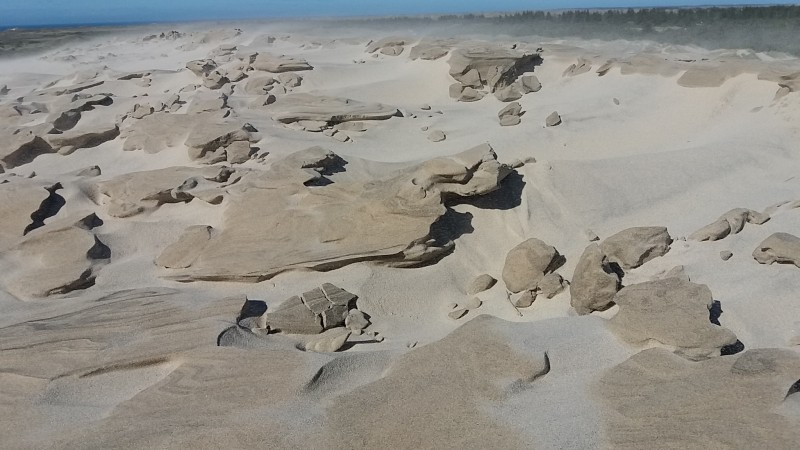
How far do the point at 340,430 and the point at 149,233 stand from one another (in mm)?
3357

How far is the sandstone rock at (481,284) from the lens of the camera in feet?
12.6

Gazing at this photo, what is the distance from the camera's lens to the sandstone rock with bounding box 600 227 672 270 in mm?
3639

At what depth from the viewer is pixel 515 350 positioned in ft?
8.37

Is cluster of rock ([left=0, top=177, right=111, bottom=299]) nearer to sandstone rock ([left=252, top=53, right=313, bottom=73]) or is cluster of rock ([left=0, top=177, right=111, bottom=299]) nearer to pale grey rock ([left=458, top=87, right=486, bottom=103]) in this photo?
pale grey rock ([left=458, top=87, right=486, bottom=103])

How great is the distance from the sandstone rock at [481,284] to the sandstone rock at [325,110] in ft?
13.3

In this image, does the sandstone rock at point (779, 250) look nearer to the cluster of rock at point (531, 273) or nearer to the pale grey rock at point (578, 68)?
the cluster of rock at point (531, 273)

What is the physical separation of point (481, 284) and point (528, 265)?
1.18ft

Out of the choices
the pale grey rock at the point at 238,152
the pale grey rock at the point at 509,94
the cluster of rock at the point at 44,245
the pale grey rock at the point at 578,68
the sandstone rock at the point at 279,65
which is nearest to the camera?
the cluster of rock at the point at 44,245

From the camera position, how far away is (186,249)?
427cm

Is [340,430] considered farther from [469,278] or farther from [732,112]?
[732,112]

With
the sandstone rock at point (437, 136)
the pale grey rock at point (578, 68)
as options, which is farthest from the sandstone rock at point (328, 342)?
the pale grey rock at point (578, 68)

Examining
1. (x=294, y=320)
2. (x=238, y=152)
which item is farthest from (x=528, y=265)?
(x=238, y=152)

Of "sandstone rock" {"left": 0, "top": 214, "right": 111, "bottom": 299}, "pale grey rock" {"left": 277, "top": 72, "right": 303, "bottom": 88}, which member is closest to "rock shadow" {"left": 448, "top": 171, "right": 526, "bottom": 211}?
"sandstone rock" {"left": 0, "top": 214, "right": 111, "bottom": 299}

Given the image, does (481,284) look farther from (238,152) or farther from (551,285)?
(238,152)
